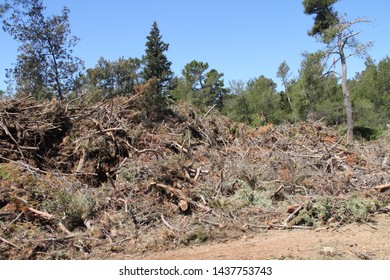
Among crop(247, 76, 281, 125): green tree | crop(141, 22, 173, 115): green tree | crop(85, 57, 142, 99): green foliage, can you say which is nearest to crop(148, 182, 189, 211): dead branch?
crop(141, 22, 173, 115): green tree

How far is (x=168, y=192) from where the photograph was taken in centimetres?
661

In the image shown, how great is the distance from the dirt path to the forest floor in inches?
0.5

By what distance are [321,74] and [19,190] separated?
58.1 feet

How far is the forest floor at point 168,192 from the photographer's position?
5.11 m

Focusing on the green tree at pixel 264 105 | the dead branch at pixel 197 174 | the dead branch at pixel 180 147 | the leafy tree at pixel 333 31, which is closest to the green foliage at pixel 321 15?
the leafy tree at pixel 333 31

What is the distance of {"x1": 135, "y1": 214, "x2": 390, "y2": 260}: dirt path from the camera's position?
4555 mm

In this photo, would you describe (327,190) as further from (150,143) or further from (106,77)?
(106,77)

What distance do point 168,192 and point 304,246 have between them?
255 cm

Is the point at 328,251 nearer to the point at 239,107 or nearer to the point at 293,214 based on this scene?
the point at 293,214

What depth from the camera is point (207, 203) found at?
21.1ft

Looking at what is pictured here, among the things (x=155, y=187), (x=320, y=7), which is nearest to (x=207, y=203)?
(x=155, y=187)

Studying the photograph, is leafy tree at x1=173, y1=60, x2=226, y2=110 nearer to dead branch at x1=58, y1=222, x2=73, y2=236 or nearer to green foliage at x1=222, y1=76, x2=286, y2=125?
green foliage at x1=222, y1=76, x2=286, y2=125

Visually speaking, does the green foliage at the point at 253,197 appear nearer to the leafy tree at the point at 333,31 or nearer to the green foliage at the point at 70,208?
the green foliage at the point at 70,208

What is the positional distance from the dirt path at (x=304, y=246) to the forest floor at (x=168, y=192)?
13mm
